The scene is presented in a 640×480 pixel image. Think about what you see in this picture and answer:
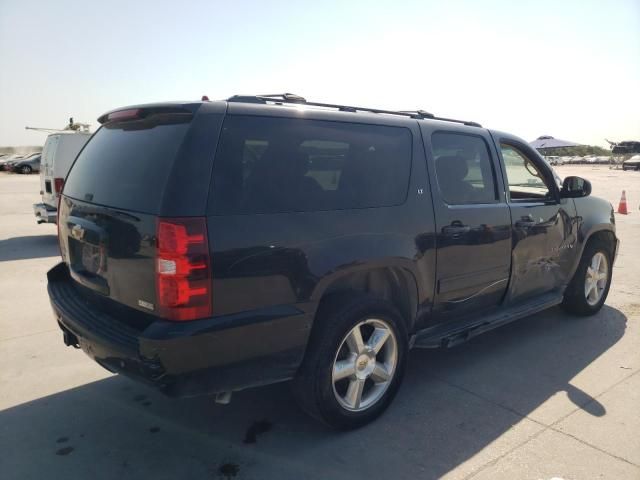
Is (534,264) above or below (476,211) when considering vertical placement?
below

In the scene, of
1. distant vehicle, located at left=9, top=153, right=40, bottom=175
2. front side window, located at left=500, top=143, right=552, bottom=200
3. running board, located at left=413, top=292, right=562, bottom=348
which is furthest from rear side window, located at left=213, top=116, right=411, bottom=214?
distant vehicle, located at left=9, top=153, right=40, bottom=175

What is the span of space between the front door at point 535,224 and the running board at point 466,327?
0.11 metres

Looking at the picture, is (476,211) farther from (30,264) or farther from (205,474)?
(30,264)

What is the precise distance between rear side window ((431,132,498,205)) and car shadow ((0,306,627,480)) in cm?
135

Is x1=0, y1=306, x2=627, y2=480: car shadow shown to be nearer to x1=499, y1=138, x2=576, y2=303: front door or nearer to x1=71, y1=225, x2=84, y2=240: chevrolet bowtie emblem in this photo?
x1=499, y1=138, x2=576, y2=303: front door

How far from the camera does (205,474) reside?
8.30ft

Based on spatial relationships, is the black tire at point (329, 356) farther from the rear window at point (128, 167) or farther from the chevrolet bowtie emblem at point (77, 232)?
the chevrolet bowtie emblem at point (77, 232)

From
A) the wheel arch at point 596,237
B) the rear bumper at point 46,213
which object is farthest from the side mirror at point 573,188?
the rear bumper at point 46,213

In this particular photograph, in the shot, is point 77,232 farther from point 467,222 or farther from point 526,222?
point 526,222

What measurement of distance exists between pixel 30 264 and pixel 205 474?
5.94 meters

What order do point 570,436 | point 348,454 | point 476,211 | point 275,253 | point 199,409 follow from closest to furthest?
point 275,253 → point 348,454 → point 570,436 → point 199,409 → point 476,211

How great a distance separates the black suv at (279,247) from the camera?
7.52 ft

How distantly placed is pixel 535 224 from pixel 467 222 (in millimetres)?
947

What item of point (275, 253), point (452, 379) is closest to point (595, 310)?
point (452, 379)
